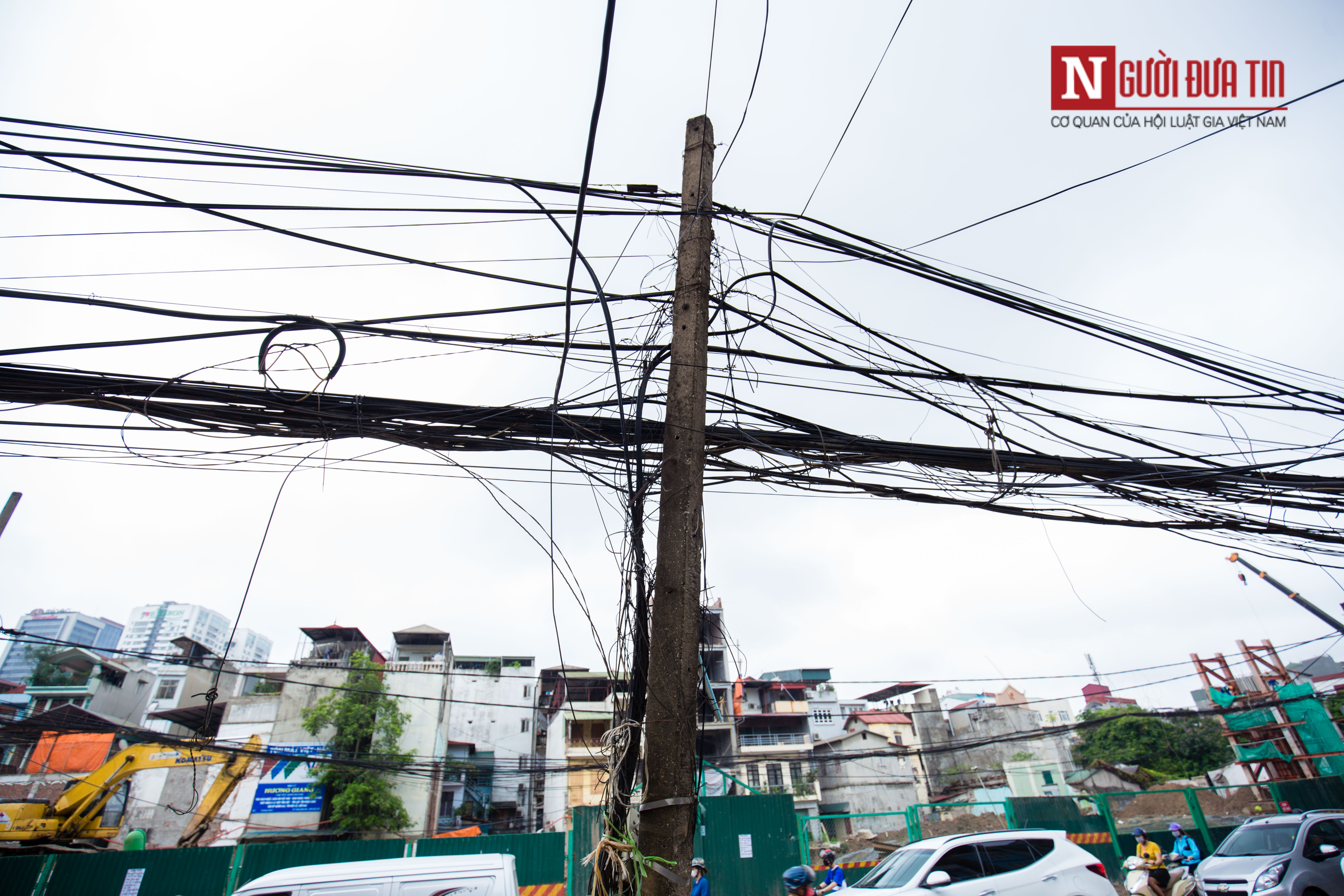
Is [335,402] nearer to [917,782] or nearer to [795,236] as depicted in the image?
[795,236]

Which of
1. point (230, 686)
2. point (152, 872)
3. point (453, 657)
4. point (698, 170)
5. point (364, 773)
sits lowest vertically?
point (152, 872)

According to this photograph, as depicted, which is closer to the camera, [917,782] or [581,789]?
[581,789]

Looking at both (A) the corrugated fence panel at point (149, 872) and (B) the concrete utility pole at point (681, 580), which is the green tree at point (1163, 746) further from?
(B) the concrete utility pole at point (681, 580)

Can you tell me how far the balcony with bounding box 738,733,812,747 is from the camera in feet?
110

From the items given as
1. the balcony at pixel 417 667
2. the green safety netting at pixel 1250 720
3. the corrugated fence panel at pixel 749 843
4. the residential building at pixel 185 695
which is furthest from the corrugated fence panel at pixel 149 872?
the green safety netting at pixel 1250 720

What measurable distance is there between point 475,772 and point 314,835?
7.75m

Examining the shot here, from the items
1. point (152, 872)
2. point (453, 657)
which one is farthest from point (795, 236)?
point (453, 657)

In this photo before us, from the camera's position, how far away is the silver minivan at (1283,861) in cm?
728

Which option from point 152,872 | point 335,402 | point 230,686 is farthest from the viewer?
point 230,686

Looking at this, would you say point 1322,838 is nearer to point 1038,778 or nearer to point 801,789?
point 801,789

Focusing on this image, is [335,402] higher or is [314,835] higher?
[335,402]

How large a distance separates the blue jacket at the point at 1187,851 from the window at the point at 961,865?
21.0ft

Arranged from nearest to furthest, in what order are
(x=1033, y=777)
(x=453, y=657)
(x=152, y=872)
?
(x=152, y=872) → (x=1033, y=777) → (x=453, y=657)

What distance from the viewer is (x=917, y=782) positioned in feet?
116
